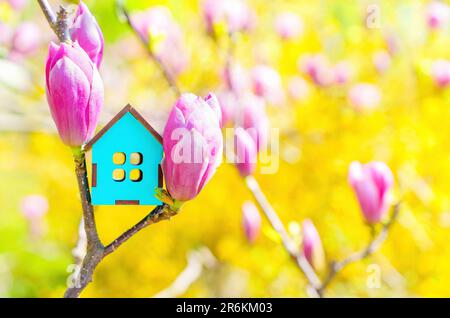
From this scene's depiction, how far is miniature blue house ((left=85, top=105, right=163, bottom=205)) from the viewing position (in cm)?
37

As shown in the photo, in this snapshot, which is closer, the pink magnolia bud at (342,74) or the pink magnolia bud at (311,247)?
the pink magnolia bud at (311,247)

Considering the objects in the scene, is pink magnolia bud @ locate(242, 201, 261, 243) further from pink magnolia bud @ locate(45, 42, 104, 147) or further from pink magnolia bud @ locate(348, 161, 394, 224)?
pink magnolia bud @ locate(45, 42, 104, 147)

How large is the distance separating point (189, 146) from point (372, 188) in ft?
0.98

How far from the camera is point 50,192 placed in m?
1.34

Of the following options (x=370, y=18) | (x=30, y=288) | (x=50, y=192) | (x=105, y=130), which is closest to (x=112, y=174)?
(x=105, y=130)

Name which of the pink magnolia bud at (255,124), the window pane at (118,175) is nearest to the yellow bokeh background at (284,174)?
the pink magnolia bud at (255,124)

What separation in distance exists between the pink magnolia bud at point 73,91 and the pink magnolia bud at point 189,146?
0.15 ft

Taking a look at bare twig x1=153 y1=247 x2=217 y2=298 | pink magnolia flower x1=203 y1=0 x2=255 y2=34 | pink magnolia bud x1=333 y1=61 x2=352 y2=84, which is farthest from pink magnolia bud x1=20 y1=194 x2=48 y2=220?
pink magnolia bud x1=333 y1=61 x2=352 y2=84

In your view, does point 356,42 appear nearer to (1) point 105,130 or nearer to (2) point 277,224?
(2) point 277,224

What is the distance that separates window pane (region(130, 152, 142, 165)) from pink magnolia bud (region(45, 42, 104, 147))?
4 centimetres

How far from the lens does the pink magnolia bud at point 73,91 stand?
12.8 inches

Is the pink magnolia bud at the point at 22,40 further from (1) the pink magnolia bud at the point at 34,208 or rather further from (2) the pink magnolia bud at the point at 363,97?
(2) the pink magnolia bud at the point at 363,97

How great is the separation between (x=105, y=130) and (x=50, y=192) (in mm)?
1031

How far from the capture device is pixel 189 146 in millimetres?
337
